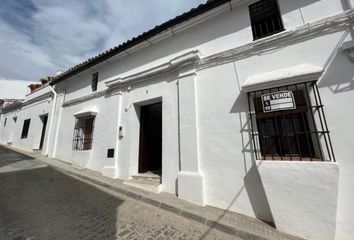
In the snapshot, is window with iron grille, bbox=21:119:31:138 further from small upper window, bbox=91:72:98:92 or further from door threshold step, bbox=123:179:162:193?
→ door threshold step, bbox=123:179:162:193

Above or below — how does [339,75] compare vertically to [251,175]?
above

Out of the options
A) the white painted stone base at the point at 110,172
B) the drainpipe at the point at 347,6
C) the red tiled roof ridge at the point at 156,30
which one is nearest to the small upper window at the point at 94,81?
the red tiled roof ridge at the point at 156,30

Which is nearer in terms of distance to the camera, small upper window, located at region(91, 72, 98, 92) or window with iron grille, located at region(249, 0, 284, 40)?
window with iron grille, located at region(249, 0, 284, 40)

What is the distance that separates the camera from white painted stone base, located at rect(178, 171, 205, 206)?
409 centimetres

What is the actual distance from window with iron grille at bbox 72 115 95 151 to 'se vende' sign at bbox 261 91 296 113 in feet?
22.3

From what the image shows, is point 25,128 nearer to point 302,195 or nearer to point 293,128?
point 293,128

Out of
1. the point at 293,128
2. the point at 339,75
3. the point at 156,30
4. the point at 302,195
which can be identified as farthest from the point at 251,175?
the point at 156,30

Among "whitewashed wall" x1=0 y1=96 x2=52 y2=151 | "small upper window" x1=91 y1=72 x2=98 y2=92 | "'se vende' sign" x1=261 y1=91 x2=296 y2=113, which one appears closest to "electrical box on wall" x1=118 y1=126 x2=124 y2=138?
"small upper window" x1=91 y1=72 x2=98 y2=92

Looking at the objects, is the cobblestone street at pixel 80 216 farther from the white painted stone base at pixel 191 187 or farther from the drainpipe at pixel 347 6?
the drainpipe at pixel 347 6

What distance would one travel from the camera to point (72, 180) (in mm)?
5660

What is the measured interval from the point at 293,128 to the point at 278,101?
0.72 m

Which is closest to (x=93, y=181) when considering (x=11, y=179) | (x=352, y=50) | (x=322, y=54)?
(x=11, y=179)

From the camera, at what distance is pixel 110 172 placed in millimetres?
5918

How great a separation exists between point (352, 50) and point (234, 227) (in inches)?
163
